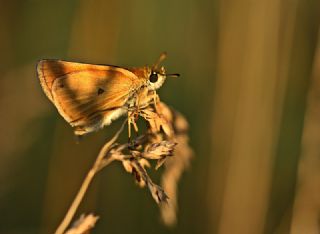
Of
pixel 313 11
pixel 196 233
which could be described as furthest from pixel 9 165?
pixel 313 11

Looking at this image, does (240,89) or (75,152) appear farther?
(75,152)

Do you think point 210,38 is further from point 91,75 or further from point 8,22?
point 91,75

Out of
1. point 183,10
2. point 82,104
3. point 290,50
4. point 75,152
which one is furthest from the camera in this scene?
point 183,10

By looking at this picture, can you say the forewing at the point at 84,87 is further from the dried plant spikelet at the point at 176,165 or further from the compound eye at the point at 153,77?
the dried plant spikelet at the point at 176,165

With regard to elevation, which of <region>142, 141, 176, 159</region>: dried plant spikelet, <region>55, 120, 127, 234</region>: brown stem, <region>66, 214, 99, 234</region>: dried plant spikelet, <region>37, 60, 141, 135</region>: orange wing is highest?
<region>37, 60, 141, 135</region>: orange wing

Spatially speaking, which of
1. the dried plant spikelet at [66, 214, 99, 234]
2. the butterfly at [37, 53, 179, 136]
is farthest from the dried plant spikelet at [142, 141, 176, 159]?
the butterfly at [37, 53, 179, 136]

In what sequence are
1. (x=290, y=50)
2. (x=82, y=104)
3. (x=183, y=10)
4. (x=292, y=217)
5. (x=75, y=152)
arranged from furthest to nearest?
(x=183, y=10), (x=75, y=152), (x=290, y=50), (x=292, y=217), (x=82, y=104)

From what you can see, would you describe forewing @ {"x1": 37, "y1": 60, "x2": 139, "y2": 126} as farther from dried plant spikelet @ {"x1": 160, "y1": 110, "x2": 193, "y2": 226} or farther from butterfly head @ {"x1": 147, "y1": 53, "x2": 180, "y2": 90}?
dried plant spikelet @ {"x1": 160, "y1": 110, "x2": 193, "y2": 226}

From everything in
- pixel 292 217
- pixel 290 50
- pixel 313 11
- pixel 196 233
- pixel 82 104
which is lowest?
pixel 196 233
